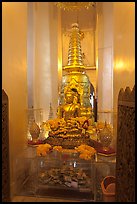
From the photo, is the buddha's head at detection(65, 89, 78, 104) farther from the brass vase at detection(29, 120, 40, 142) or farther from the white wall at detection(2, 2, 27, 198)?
the white wall at detection(2, 2, 27, 198)

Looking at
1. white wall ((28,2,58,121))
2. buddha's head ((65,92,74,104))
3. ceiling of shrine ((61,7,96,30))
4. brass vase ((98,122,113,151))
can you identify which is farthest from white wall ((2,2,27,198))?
ceiling of shrine ((61,7,96,30))

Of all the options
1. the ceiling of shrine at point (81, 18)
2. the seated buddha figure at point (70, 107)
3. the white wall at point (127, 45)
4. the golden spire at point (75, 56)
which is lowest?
the seated buddha figure at point (70, 107)

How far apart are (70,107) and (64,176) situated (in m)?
2.68

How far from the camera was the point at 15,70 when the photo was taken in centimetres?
318

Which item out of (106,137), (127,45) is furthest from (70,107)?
(127,45)

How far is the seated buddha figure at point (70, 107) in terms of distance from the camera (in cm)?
533

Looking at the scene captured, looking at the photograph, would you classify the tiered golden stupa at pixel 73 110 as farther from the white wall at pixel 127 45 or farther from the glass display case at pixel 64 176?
the white wall at pixel 127 45

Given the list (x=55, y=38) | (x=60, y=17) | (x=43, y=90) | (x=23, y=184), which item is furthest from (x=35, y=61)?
(x=23, y=184)

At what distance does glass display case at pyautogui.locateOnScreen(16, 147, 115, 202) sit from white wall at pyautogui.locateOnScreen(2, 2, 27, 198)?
0.80 feet

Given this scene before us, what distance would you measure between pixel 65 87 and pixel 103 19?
2.55m

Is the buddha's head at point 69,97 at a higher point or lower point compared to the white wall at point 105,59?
lower

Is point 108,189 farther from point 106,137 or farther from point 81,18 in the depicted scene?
point 81,18

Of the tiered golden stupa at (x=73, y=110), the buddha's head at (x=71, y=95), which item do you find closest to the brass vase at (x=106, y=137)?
the tiered golden stupa at (x=73, y=110)

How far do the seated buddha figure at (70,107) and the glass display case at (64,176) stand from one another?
238cm
